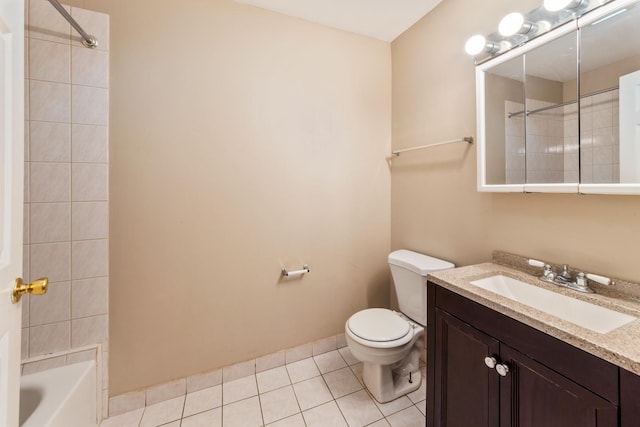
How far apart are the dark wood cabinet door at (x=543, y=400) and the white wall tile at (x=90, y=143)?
6.67 feet

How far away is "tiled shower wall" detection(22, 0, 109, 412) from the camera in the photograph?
4.39 feet

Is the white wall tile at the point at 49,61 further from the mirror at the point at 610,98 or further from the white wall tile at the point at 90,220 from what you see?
the mirror at the point at 610,98

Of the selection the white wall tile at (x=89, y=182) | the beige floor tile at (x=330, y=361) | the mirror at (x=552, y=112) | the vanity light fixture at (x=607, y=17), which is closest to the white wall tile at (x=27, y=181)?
the white wall tile at (x=89, y=182)

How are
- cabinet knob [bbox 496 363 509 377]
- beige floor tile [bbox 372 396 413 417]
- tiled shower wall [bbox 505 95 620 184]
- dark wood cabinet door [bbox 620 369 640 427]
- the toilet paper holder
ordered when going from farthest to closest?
the toilet paper holder → beige floor tile [bbox 372 396 413 417] → tiled shower wall [bbox 505 95 620 184] → cabinet knob [bbox 496 363 509 377] → dark wood cabinet door [bbox 620 369 640 427]

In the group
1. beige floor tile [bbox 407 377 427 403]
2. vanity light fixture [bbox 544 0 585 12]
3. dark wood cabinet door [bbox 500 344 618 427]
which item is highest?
vanity light fixture [bbox 544 0 585 12]

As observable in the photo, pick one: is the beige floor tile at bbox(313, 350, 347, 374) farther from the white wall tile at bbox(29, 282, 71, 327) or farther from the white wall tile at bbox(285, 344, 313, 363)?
the white wall tile at bbox(29, 282, 71, 327)

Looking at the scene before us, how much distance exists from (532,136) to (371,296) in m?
1.50

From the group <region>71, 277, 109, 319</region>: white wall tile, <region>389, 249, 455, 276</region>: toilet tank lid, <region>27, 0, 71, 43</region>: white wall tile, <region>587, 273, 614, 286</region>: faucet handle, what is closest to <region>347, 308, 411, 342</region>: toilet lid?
<region>389, 249, 455, 276</region>: toilet tank lid

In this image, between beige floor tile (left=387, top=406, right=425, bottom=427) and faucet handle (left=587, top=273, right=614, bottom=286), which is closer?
faucet handle (left=587, top=273, right=614, bottom=286)

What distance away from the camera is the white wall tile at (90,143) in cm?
140

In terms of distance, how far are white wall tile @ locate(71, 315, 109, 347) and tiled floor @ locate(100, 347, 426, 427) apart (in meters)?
0.46

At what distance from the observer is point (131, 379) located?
155 cm

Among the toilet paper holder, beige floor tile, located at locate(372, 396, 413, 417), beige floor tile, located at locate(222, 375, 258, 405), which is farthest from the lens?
the toilet paper holder

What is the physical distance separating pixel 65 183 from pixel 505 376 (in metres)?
2.13
